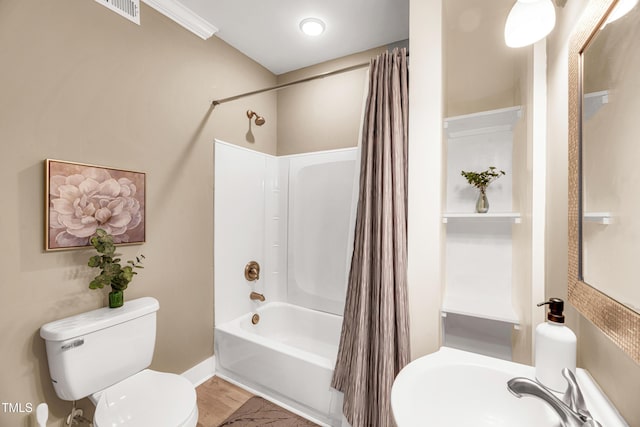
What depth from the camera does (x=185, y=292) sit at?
200 cm

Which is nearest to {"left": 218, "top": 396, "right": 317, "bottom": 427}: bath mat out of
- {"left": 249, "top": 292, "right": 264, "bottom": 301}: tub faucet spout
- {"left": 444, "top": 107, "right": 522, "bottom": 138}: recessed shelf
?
{"left": 249, "top": 292, "right": 264, "bottom": 301}: tub faucet spout

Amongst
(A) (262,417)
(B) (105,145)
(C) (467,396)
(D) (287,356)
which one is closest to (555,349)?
(C) (467,396)

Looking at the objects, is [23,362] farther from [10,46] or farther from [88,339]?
[10,46]

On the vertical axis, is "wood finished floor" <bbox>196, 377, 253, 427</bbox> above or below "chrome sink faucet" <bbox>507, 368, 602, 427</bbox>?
below

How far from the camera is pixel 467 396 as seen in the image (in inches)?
34.7

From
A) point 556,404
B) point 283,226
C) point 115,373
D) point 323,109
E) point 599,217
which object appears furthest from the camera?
point 283,226

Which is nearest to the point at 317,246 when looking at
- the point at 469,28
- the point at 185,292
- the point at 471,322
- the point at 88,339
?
the point at 185,292

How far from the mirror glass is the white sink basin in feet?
1.07

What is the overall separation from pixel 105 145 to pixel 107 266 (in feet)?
2.20

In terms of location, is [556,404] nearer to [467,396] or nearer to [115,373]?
[467,396]

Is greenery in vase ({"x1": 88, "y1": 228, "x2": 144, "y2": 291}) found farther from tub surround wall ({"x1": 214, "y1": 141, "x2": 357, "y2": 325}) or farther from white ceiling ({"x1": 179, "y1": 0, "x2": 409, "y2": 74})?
white ceiling ({"x1": 179, "y1": 0, "x2": 409, "y2": 74})

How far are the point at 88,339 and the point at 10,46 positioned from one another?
4.52 ft

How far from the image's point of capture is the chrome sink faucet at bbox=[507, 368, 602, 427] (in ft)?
1.89

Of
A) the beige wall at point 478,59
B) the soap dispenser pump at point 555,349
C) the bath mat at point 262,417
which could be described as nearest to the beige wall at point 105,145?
the bath mat at point 262,417
